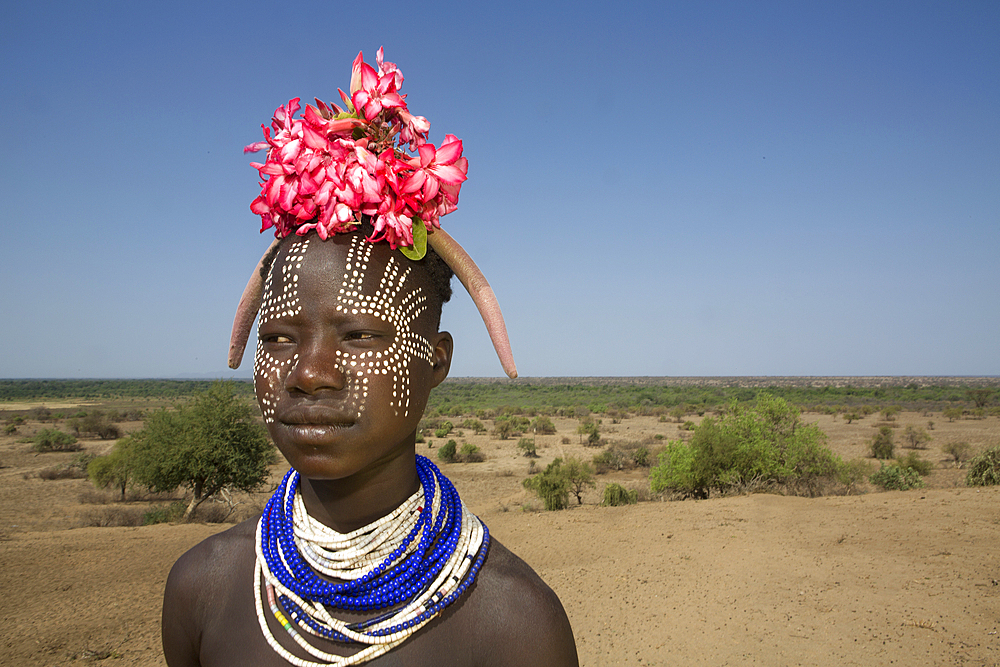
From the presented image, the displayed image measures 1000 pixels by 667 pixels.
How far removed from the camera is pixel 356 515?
1.74 m

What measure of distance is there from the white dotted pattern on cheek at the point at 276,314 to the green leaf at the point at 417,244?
0.29 meters

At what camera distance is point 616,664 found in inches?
312

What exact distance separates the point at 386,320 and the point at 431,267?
12.4 inches

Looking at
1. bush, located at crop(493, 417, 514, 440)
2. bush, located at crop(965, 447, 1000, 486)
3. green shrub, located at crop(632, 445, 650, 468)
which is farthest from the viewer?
bush, located at crop(493, 417, 514, 440)

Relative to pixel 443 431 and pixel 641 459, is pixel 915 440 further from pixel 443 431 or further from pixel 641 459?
pixel 443 431

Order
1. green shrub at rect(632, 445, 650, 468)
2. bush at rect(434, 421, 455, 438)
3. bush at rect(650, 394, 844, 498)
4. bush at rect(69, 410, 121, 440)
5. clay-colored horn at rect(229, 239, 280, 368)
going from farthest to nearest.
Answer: bush at rect(69, 410, 121, 440), bush at rect(434, 421, 455, 438), green shrub at rect(632, 445, 650, 468), bush at rect(650, 394, 844, 498), clay-colored horn at rect(229, 239, 280, 368)

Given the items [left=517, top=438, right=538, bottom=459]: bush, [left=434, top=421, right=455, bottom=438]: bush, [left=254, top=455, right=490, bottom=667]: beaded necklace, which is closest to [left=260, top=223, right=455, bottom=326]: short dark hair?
[left=254, top=455, right=490, bottom=667]: beaded necklace

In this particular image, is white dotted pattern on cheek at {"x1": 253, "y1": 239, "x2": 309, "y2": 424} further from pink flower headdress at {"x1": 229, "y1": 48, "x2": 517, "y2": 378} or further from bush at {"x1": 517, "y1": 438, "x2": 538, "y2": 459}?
bush at {"x1": 517, "y1": 438, "x2": 538, "y2": 459}

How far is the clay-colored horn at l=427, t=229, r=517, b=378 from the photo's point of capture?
184cm

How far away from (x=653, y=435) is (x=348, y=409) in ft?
121

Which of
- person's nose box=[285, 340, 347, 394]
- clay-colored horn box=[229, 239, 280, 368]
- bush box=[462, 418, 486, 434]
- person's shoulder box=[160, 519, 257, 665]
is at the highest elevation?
clay-colored horn box=[229, 239, 280, 368]

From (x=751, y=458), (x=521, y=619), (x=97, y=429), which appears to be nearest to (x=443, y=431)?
(x=97, y=429)

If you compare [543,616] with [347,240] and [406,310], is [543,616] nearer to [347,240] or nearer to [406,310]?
[406,310]

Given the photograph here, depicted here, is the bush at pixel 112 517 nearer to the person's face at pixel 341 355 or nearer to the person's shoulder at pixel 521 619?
the person's face at pixel 341 355
